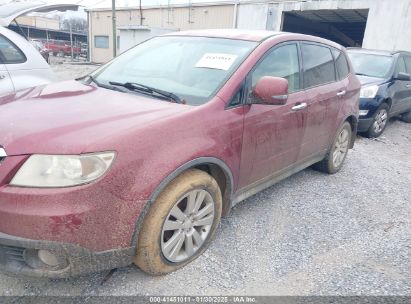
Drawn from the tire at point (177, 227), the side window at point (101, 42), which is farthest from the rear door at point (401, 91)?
the side window at point (101, 42)

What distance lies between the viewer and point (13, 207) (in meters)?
1.90

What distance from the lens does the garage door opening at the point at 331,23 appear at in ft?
57.7

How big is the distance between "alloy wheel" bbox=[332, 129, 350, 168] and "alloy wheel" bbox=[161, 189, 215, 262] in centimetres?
255

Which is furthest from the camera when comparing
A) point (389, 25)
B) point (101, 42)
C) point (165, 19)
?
point (101, 42)

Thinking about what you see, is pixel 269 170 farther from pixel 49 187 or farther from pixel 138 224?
pixel 49 187

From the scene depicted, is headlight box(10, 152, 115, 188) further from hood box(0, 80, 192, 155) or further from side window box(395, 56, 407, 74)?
side window box(395, 56, 407, 74)

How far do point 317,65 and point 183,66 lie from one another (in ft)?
5.50

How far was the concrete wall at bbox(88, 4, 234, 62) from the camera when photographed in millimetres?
21108

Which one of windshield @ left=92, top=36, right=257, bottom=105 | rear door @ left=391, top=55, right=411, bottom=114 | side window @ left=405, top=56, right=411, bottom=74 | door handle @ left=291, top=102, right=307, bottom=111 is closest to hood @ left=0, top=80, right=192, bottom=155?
windshield @ left=92, top=36, right=257, bottom=105

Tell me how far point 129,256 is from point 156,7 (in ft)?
83.3

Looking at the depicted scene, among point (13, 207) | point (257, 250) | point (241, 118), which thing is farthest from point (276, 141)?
point (13, 207)

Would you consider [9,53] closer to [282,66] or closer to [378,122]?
[282,66]

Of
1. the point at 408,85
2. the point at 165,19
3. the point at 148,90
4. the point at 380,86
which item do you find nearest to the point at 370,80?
the point at 380,86

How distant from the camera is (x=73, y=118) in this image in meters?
2.19
